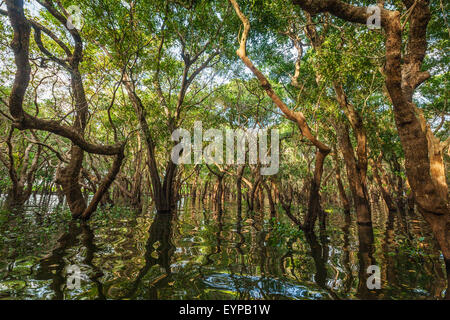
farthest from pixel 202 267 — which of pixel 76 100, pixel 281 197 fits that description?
pixel 76 100

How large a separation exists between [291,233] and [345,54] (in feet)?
16.2

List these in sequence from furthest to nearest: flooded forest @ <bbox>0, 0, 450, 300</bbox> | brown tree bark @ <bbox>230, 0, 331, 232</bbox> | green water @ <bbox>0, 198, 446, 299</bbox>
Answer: brown tree bark @ <bbox>230, 0, 331, 232</bbox> < flooded forest @ <bbox>0, 0, 450, 300</bbox> < green water @ <bbox>0, 198, 446, 299</bbox>

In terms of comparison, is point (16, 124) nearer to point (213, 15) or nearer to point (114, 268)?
point (114, 268)

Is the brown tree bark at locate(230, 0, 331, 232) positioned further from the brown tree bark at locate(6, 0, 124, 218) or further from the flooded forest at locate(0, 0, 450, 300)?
the brown tree bark at locate(6, 0, 124, 218)

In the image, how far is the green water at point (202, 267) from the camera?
274 centimetres

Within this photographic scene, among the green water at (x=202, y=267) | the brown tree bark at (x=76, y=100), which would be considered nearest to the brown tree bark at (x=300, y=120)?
the green water at (x=202, y=267)

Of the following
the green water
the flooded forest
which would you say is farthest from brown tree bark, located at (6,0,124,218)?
the green water

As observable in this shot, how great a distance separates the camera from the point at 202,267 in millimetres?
3619

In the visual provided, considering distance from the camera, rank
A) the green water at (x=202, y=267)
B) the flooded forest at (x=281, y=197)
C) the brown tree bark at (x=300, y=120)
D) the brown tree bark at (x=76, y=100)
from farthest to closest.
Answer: the brown tree bark at (x=300, y=120) < the brown tree bark at (x=76, y=100) < the flooded forest at (x=281, y=197) < the green water at (x=202, y=267)

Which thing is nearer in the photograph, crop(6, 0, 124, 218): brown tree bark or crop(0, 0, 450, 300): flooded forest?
crop(0, 0, 450, 300): flooded forest

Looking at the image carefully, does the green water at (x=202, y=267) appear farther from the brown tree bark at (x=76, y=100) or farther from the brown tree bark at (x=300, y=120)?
the brown tree bark at (x=76, y=100)

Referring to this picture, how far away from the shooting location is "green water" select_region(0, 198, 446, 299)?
9.00 ft

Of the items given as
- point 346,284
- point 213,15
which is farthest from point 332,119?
point 346,284

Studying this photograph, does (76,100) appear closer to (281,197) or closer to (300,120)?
(300,120)
